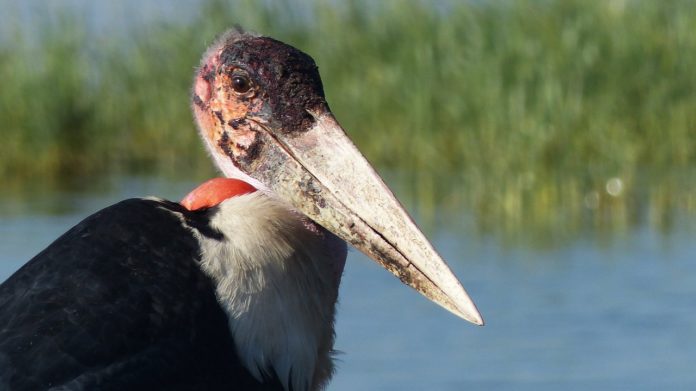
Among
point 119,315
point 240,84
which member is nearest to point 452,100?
point 240,84

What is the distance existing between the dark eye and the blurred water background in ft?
10.0

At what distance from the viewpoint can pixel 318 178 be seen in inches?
208

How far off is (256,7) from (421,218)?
3.90 m

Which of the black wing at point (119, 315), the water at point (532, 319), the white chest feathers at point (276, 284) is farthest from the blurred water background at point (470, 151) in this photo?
the black wing at point (119, 315)

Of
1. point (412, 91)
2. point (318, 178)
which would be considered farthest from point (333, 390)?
point (412, 91)

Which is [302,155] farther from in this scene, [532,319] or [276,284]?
[532,319]

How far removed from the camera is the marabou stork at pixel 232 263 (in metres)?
4.65

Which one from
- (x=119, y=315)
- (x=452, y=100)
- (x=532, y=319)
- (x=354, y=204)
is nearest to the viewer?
(x=119, y=315)

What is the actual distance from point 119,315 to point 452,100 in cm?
747

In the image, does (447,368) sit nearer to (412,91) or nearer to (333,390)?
(333,390)

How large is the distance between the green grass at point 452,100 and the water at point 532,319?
55 cm

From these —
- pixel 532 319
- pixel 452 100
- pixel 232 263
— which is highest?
pixel 452 100

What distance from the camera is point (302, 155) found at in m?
5.31

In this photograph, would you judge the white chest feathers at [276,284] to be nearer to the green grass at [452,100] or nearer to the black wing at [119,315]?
the black wing at [119,315]
